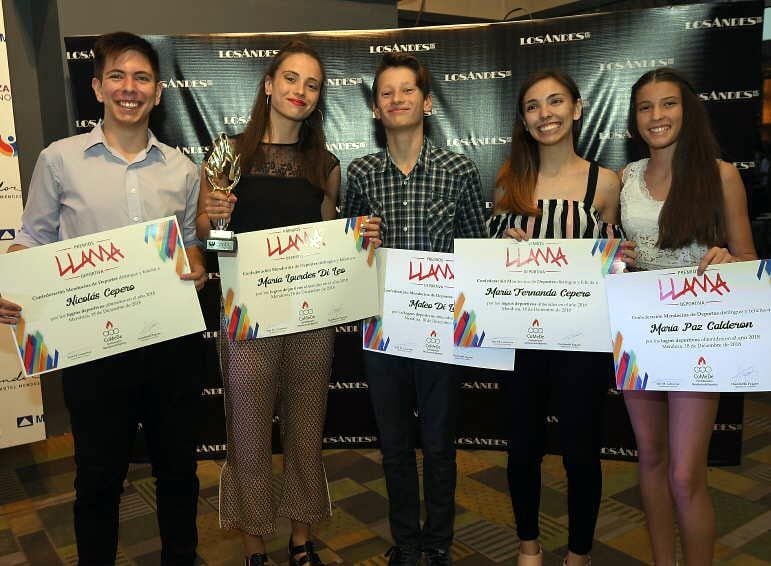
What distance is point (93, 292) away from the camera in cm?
193

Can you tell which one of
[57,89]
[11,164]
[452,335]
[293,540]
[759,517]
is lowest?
[759,517]

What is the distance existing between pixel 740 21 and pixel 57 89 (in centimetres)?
381

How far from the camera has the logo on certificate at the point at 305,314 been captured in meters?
2.19

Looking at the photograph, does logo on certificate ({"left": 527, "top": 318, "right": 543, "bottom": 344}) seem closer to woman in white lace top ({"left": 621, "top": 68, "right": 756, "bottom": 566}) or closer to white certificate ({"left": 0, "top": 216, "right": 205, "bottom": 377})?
woman in white lace top ({"left": 621, "top": 68, "right": 756, "bottom": 566})

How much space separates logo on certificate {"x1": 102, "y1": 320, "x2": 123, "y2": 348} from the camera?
1927 millimetres

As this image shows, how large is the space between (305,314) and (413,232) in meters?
0.49

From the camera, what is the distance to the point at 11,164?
11.2ft

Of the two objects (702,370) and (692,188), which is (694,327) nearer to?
(702,370)

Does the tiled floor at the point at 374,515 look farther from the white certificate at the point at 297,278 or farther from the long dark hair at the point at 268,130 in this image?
the long dark hair at the point at 268,130

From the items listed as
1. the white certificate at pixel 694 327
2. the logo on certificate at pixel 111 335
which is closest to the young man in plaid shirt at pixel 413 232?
the white certificate at pixel 694 327

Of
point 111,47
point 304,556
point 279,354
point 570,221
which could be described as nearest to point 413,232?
point 570,221

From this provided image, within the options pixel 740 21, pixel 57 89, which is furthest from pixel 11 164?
pixel 740 21

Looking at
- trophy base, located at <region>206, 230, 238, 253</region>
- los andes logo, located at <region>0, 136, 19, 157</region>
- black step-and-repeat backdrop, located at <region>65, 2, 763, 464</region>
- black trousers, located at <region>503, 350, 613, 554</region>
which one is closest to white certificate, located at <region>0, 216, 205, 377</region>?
trophy base, located at <region>206, 230, 238, 253</region>

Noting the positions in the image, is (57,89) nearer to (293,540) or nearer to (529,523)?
(293,540)
